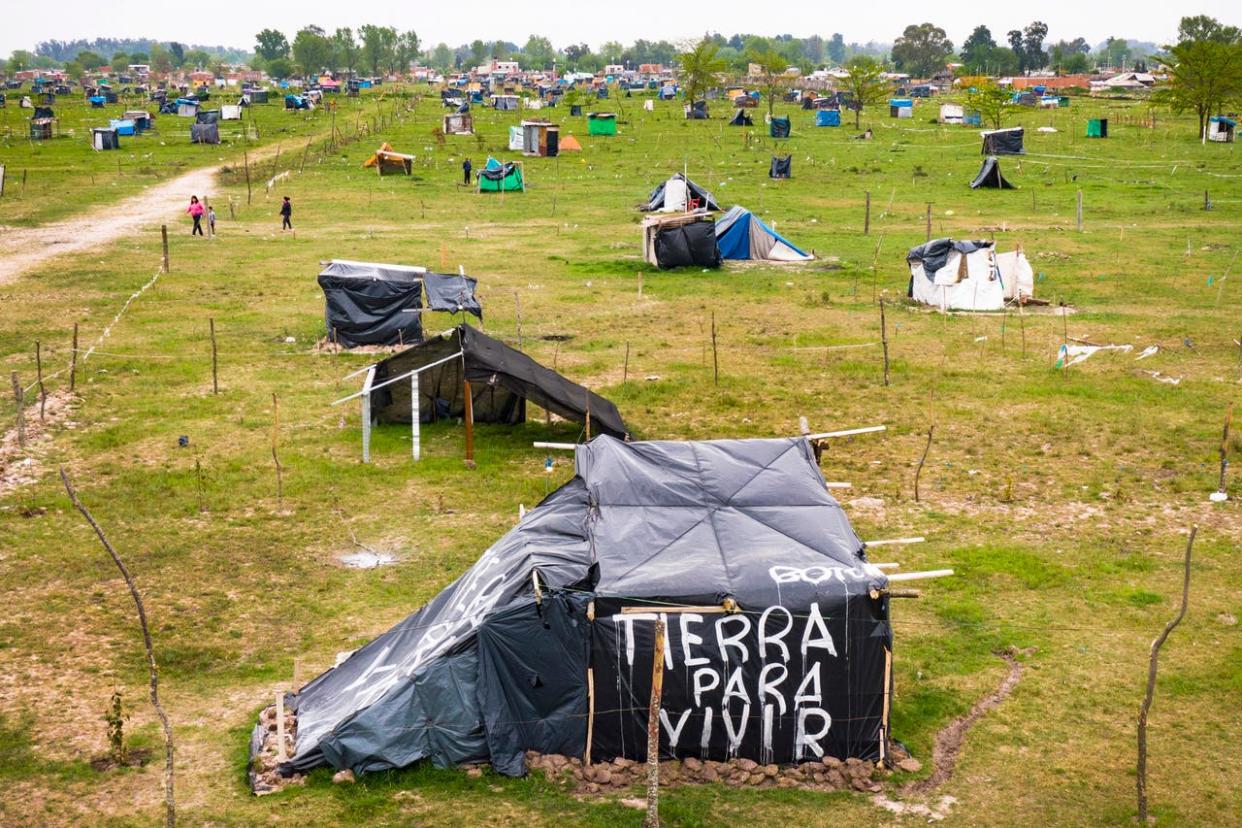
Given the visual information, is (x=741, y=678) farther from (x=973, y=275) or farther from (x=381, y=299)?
(x=973, y=275)

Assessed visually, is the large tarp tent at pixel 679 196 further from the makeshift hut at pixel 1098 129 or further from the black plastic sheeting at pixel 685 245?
the makeshift hut at pixel 1098 129

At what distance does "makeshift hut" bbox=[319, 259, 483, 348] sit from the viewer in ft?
94.5

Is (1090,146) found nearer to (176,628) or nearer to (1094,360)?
(1094,360)

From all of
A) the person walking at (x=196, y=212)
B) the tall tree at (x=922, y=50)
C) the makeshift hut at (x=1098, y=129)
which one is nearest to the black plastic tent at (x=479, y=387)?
the person walking at (x=196, y=212)

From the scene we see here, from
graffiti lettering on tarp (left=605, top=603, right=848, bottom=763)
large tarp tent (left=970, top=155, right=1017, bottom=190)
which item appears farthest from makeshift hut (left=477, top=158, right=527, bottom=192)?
graffiti lettering on tarp (left=605, top=603, right=848, bottom=763)

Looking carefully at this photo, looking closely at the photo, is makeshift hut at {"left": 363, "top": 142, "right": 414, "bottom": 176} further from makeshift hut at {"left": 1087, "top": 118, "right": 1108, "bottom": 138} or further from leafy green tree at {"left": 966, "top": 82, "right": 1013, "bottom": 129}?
makeshift hut at {"left": 1087, "top": 118, "right": 1108, "bottom": 138}

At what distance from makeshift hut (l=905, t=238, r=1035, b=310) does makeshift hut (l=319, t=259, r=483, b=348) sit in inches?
483

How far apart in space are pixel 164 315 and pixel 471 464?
15.0m

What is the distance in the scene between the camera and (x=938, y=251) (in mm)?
33031

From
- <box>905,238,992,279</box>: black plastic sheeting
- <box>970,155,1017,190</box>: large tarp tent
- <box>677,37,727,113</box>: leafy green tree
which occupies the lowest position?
<box>905,238,992,279</box>: black plastic sheeting

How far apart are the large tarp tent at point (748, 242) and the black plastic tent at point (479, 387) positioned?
58.4 feet

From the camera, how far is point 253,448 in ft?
73.7

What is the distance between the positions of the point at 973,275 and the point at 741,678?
75.2 ft

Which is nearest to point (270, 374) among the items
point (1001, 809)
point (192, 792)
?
point (192, 792)
